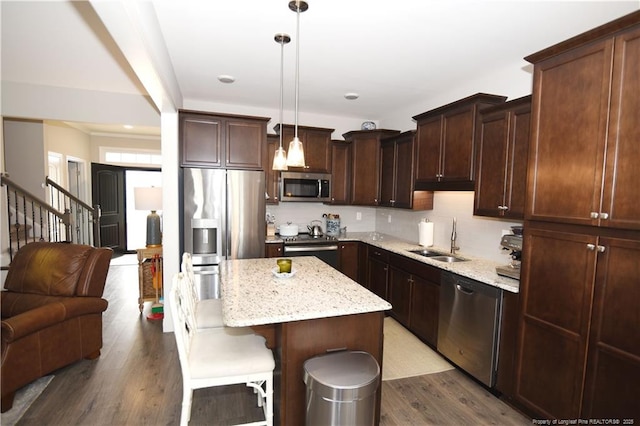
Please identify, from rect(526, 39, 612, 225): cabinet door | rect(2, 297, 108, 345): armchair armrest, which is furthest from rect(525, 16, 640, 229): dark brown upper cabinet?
rect(2, 297, 108, 345): armchair armrest

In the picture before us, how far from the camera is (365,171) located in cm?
462

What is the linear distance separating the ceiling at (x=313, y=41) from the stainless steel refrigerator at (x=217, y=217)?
108cm

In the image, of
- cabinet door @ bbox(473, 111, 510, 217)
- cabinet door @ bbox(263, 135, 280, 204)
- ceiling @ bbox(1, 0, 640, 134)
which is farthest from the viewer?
cabinet door @ bbox(263, 135, 280, 204)

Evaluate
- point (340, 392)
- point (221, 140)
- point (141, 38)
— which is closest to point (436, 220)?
point (221, 140)

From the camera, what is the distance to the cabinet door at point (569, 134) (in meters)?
1.78

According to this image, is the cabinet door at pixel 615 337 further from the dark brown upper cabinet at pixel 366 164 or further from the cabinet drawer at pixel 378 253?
the dark brown upper cabinet at pixel 366 164

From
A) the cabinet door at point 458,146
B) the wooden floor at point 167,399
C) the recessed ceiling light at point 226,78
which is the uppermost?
the recessed ceiling light at point 226,78

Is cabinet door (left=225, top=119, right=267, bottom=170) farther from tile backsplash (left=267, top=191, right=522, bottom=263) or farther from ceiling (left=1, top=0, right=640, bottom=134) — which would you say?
tile backsplash (left=267, top=191, right=522, bottom=263)

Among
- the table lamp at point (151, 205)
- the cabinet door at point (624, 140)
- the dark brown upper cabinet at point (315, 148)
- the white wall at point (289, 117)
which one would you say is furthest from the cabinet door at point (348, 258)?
the cabinet door at point (624, 140)

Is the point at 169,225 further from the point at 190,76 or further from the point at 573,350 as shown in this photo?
the point at 573,350

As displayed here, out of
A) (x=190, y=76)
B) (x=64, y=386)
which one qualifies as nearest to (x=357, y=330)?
(x=64, y=386)

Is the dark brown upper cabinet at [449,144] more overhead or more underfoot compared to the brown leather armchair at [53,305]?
more overhead

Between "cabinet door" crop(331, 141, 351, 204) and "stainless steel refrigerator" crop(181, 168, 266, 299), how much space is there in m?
1.28

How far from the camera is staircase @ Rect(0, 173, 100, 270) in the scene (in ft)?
14.4
